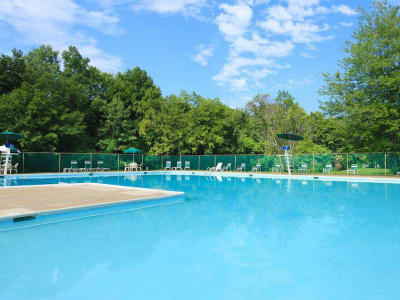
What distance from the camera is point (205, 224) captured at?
6.58 meters

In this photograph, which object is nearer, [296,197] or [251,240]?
[251,240]

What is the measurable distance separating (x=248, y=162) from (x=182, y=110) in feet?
23.7

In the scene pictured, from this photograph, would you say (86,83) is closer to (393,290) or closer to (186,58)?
(186,58)

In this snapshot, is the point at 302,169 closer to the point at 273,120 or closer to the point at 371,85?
the point at 371,85

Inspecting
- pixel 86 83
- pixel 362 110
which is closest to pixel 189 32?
pixel 362 110

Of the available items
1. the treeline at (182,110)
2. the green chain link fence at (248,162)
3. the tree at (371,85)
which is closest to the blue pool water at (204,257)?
the green chain link fence at (248,162)

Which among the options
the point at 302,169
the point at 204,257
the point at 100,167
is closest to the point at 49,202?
the point at 204,257

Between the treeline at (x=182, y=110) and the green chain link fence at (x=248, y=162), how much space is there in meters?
1.60

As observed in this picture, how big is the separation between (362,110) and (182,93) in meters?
14.6

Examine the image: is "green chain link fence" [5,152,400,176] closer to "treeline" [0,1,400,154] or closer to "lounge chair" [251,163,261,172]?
"lounge chair" [251,163,261,172]

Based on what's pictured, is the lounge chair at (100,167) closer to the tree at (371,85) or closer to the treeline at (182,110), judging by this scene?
the treeline at (182,110)

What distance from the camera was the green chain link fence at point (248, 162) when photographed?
723 inches

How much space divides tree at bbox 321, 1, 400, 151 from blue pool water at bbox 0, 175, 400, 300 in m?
14.3

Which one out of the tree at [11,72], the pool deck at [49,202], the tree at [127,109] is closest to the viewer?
the pool deck at [49,202]
